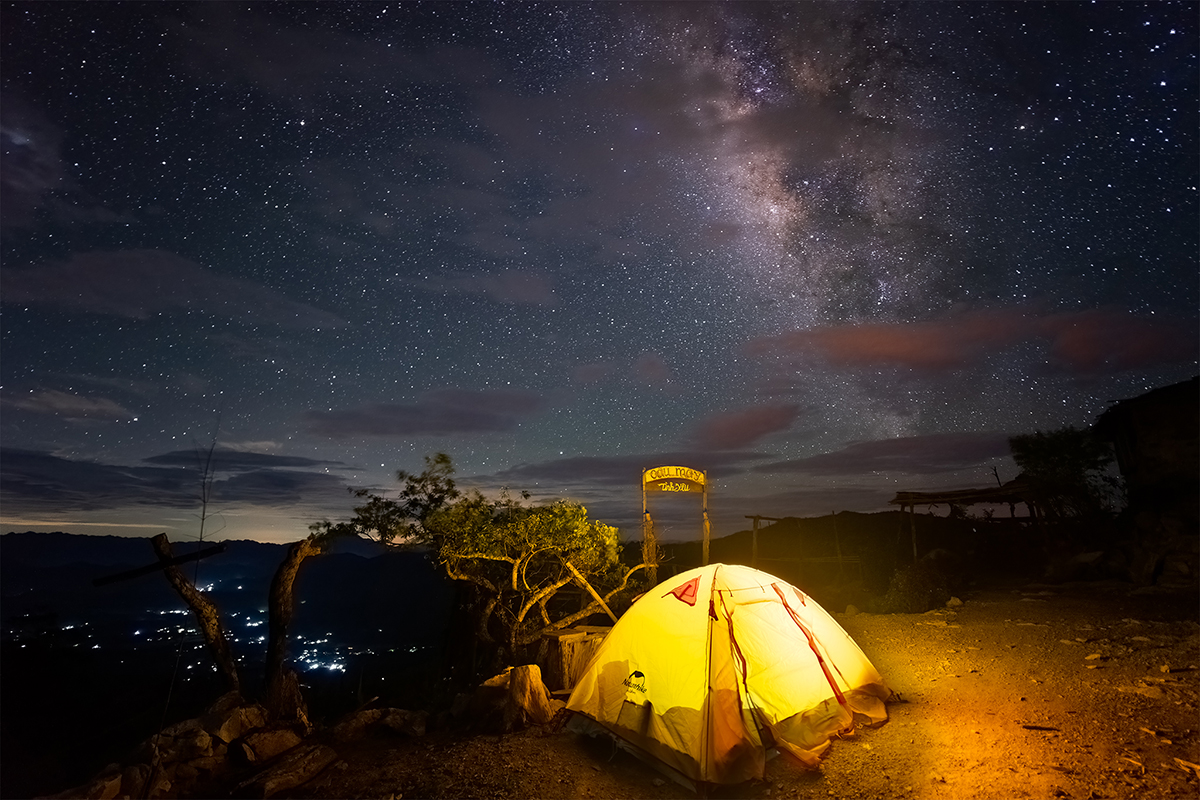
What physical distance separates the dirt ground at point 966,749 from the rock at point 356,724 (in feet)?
0.92

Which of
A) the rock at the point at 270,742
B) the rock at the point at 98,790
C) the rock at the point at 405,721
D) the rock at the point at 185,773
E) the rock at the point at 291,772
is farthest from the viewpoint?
the rock at the point at 405,721

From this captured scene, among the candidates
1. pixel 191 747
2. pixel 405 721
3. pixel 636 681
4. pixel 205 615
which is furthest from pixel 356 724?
pixel 636 681

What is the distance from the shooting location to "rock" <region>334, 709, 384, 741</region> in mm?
8406

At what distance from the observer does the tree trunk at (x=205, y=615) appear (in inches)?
376

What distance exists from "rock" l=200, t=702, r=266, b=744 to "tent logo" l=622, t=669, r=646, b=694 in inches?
227

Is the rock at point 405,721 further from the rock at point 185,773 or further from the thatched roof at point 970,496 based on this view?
the thatched roof at point 970,496

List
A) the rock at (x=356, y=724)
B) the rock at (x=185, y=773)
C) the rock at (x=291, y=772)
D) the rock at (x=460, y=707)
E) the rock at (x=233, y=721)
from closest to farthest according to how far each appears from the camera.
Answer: the rock at (x=291, y=772)
the rock at (x=185, y=773)
the rock at (x=233, y=721)
the rock at (x=356, y=724)
the rock at (x=460, y=707)

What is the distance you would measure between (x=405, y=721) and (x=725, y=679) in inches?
216

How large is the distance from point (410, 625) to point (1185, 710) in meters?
63.8

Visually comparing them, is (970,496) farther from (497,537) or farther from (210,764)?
(210,764)

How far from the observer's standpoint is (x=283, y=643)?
9.95 metres

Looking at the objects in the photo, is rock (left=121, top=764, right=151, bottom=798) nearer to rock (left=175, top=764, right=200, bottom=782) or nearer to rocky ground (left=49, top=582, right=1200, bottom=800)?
rocky ground (left=49, top=582, right=1200, bottom=800)

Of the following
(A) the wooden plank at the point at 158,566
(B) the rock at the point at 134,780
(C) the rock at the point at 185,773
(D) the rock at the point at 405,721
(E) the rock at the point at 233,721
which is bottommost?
(D) the rock at the point at 405,721

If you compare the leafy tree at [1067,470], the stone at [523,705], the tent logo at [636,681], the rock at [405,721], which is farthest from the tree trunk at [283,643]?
the leafy tree at [1067,470]
